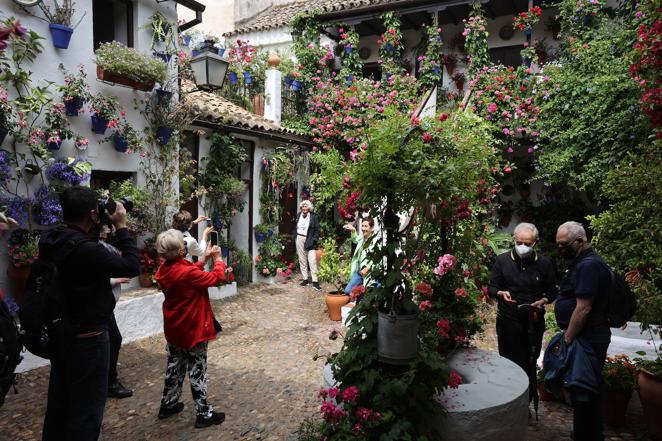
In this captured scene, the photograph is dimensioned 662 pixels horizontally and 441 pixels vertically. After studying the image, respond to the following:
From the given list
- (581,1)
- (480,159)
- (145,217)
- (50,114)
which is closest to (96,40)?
(50,114)

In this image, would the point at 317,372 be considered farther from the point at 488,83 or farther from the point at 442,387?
the point at 488,83

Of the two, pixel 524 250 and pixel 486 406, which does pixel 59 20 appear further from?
pixel 486 406

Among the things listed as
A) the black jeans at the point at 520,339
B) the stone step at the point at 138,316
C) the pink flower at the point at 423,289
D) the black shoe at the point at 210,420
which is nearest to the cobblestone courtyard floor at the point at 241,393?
the black shoe at the point at 210,420

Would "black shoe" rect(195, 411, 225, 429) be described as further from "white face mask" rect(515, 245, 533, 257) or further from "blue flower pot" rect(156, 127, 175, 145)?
"blue flower pot" rect(156, 127, 175, 145)

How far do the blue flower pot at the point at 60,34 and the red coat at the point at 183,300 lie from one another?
368cm

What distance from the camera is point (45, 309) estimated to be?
2520 millimetres

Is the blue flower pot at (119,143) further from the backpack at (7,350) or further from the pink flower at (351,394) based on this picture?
the pink flower at (351,394)

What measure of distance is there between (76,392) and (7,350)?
1.57 ft

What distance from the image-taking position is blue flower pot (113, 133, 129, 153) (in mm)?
6211

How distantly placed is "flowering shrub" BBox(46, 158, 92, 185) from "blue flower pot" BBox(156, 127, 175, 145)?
1.43 metres

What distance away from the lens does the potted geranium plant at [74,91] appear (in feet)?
18.0

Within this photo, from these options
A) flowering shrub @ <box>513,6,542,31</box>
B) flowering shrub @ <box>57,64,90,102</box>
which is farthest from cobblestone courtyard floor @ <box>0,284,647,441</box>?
flowering shrub @ <box>513,6,542,31</box>

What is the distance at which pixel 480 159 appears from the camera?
3141mm

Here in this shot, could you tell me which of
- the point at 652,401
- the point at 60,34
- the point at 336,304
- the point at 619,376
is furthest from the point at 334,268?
the point at 60,34
